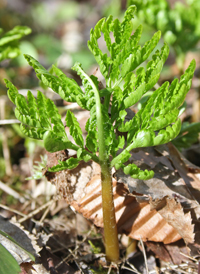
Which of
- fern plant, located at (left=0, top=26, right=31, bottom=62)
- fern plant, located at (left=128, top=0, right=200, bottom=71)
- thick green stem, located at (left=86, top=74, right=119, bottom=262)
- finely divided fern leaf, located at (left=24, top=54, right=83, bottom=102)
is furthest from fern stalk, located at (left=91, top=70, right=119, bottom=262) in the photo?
fern plant, located at (left=128, top=0, right=200, bottom=71)

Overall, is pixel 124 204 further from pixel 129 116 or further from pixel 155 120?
pixel 155 120

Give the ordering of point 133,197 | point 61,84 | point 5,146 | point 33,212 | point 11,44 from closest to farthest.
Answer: point 61,84 < point 133,197 < point 33,212 < point 11,44 < point 5,146

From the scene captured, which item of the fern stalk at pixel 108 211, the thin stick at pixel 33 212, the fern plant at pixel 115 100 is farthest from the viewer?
the thin stick at pixel 33 212

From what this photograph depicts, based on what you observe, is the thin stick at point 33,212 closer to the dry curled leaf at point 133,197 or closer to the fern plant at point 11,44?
the dry curled leaf at point 133,197

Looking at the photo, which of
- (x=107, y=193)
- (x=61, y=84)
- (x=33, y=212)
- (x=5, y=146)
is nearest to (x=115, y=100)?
(x=61, y=84)

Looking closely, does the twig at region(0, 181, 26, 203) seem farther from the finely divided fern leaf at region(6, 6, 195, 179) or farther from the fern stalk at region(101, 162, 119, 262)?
the finely divided fern leaf at region(6, 6, 195, 179)

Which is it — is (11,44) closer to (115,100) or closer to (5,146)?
(5,146)

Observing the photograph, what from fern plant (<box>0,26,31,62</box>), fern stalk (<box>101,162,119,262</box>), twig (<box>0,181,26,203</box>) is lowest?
fern stalk (<box>101,162,119,262</box>)

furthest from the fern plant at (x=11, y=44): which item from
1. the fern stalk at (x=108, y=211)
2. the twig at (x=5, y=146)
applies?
the fern stalk at (x=108, y=211)

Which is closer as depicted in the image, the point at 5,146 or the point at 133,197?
the point at 133,197

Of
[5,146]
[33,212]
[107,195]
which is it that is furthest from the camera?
[5,146]

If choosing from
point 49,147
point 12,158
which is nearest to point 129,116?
point 49,147
